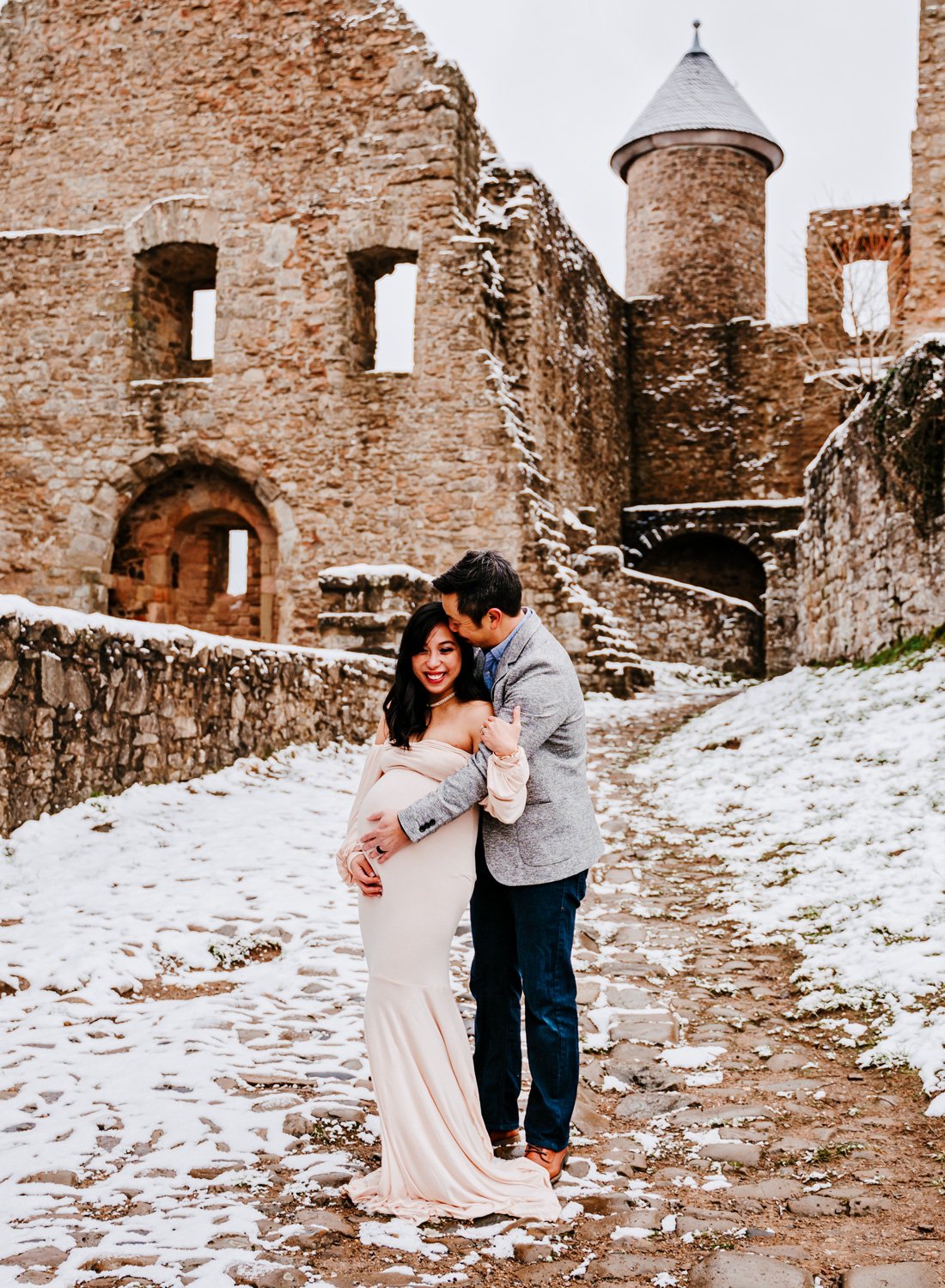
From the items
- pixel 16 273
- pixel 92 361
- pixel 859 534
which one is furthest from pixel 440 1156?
pixel 16 273

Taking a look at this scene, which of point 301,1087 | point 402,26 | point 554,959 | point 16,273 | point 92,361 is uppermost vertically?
point 402,26

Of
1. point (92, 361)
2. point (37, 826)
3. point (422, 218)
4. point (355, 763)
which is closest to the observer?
point (37, 826)

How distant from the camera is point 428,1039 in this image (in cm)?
293

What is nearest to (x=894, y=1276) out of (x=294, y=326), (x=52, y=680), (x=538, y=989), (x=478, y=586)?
(x=538, y=989)

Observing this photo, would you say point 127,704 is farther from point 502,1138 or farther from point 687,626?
point 687,626

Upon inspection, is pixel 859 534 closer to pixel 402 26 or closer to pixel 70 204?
pixel 402 26

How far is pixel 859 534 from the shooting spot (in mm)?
9297

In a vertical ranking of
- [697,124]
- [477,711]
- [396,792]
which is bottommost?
[396,792]

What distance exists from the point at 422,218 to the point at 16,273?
18.1ft

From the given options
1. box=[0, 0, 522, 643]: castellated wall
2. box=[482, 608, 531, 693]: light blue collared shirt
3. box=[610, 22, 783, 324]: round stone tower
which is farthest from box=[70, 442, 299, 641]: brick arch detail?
box=[482, 608, 531, 693]: light blue collared shirt

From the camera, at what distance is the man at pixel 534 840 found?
308 centimetres

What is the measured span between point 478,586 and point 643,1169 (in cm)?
163

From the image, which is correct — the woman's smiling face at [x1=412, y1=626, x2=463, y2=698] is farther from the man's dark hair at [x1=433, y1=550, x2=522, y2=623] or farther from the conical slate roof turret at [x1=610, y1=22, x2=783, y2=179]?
the conical slate roof turret at [x1=610, y1=22, x2=783, y2=179]

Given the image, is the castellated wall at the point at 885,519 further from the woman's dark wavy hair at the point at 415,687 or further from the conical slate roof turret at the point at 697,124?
the conical slate roof turret at the point at 697,124
